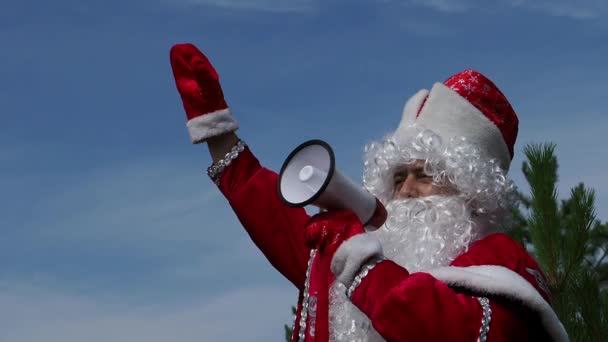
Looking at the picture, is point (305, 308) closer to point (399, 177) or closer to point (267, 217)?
point (267, 217)

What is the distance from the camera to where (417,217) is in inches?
154

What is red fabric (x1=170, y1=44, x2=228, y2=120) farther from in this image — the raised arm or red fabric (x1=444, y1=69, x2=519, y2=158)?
red fabric (x1=444, y1=69, x2=519, y2=158)

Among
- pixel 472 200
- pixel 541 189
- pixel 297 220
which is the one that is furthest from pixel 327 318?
pixel 541 189

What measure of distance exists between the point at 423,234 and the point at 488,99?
616 mm

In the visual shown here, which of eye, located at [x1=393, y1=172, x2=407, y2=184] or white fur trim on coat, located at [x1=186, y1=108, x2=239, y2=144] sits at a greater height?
white fur trim on coat, located at [x1=186, y1=108, x2=239, y2=144]

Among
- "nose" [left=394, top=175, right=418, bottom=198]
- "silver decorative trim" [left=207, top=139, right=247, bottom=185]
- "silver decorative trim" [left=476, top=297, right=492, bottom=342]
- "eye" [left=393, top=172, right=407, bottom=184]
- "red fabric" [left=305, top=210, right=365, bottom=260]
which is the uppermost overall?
"silver decorative trim" [left=207, top=139, right=247, bottom=185]

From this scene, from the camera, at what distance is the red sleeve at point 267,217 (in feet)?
13.3

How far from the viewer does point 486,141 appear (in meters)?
4.13

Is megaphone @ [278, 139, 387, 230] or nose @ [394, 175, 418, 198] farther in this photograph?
nose @ [394, 175, 418, 198]

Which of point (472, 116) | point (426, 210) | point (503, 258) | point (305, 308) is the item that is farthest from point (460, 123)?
point (305, 308)

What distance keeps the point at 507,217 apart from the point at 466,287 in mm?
723

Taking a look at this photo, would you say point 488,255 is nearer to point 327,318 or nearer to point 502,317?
point 502,317

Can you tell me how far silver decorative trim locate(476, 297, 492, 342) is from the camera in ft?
11.0

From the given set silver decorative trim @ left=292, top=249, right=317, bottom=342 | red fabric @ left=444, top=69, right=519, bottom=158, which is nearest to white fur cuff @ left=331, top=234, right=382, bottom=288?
silver decorative trim @ left=292, top=249, right=317, bottom=342
